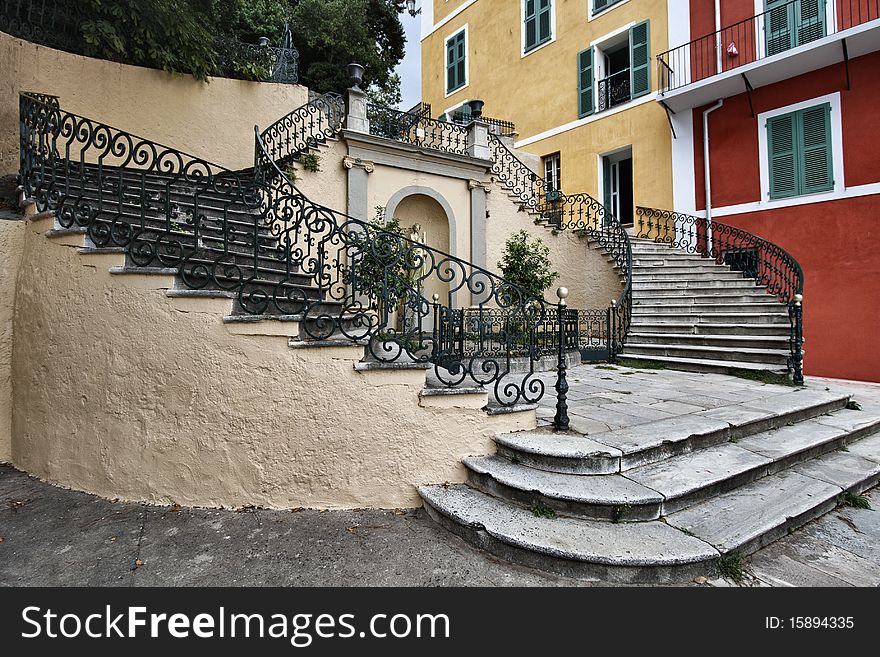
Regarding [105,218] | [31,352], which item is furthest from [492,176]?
[31,352]

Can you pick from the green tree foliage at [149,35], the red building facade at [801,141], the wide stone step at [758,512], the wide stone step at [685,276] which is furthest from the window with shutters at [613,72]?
the wide stone step at [758,512]

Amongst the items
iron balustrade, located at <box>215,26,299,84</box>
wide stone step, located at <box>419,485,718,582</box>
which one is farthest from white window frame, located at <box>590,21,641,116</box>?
wide stone step, located at <box>419,485,718,582</box>

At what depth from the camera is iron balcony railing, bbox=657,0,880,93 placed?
8.50m

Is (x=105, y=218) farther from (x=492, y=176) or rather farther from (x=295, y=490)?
(x=492, y=176)

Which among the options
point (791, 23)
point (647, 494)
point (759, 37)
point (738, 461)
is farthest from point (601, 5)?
point (647, 494)

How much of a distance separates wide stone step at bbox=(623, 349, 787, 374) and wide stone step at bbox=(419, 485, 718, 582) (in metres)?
5.30

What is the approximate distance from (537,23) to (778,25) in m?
7.21

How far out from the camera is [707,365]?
717cm

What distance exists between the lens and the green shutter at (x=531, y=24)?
14.4 metres

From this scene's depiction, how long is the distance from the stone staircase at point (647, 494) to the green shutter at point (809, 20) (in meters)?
9.21

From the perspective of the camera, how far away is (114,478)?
3.50 meters

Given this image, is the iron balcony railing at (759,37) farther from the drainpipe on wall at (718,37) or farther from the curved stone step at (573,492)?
the curved stone step at (573,492)

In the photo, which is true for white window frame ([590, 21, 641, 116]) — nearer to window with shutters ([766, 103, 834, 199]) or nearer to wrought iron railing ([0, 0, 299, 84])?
window with shutters ([766, 103, 834, 199])
